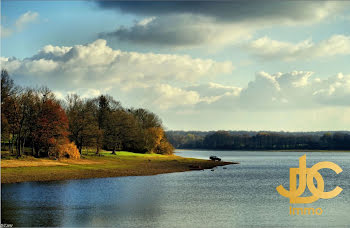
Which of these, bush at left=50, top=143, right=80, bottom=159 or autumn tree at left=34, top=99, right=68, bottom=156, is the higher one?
autumn tree at left=34, top=99, right=68, bottom=156

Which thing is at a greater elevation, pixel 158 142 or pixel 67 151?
pixel 158 142

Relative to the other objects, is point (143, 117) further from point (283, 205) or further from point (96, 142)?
point (283, 205)

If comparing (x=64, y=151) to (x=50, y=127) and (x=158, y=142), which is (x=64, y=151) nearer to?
(x=50, y=127)

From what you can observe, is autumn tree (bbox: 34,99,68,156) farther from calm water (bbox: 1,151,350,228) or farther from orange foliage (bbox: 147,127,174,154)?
orange foliage (bbox: 147,127,174,154)

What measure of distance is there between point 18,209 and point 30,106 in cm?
4581

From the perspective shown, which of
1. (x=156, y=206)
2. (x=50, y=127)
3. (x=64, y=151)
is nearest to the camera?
(x=156, y=206)

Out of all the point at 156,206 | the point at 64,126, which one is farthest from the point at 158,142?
the point at 156,206

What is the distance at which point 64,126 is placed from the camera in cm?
7962

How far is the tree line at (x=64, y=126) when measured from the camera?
73688 millimetres

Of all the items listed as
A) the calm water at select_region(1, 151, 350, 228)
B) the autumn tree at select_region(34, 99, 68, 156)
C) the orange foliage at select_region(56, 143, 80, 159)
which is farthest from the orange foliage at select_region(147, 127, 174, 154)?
the calm water at select_region(1, 151, 350, 228)

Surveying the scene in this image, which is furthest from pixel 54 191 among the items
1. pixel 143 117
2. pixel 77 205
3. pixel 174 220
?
pixel 143 117

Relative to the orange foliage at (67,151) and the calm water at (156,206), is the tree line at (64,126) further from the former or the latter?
the calm water at (156,206)

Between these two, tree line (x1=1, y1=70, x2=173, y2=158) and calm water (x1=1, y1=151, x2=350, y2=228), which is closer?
calm water (x1=1, y1=151, x2=350, y2=228)

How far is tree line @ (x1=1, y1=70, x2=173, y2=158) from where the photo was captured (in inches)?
2901
